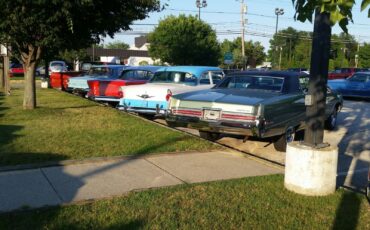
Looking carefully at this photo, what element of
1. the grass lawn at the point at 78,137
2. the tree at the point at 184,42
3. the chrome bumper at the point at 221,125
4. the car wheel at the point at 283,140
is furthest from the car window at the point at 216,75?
the tree at the point at 184,42

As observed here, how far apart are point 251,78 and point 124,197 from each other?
493cm

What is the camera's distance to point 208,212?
198 inches

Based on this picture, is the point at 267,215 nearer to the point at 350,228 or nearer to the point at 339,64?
the point at 350,228

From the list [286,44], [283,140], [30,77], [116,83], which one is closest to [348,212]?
[283,140]

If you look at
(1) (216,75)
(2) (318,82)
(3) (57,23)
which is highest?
(3) (57,23)

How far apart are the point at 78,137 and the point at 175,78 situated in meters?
4.60

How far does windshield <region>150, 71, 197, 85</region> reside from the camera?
12898 millimetres

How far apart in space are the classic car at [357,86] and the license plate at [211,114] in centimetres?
1528

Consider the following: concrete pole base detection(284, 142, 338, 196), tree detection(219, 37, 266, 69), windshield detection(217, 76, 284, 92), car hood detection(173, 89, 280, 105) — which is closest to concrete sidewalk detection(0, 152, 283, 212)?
car hood detection(173, 89, 280, 105)

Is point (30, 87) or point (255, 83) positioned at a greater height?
point (255, 83)

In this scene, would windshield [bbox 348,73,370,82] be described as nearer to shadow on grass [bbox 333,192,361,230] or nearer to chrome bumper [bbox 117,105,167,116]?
chrome bumper [bbox 117,105,167,116]

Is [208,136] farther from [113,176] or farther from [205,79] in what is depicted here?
[113,176]

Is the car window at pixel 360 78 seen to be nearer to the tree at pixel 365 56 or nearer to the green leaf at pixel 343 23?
the green leaf at pixel 343 23

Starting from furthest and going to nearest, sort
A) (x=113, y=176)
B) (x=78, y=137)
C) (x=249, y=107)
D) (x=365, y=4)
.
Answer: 1. (x=78, y=137)
2. (x=249, y=107)
3. (x=113, y=176)
4. (x=365, y=4)
